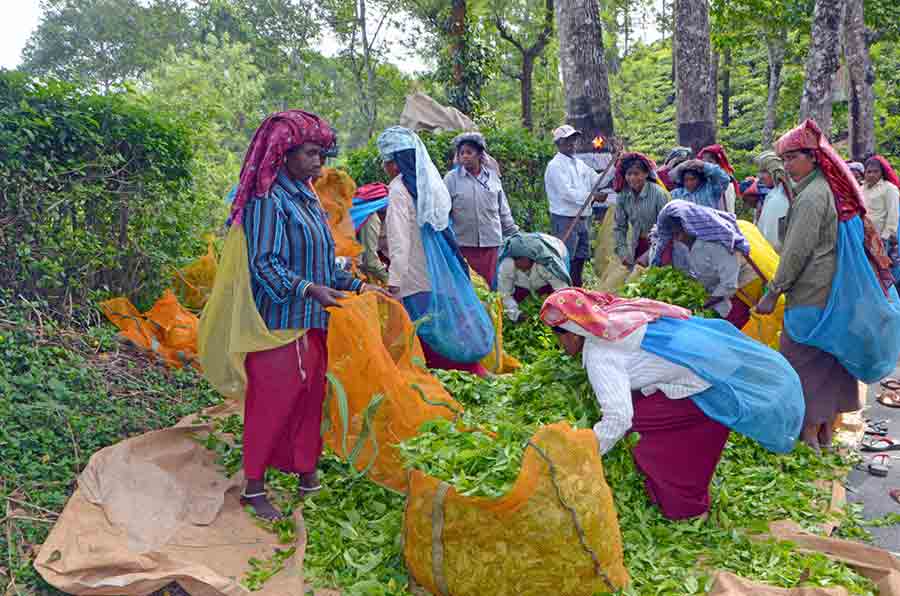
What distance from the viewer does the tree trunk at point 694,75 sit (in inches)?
388

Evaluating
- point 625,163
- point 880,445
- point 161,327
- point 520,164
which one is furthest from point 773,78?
point 161,327

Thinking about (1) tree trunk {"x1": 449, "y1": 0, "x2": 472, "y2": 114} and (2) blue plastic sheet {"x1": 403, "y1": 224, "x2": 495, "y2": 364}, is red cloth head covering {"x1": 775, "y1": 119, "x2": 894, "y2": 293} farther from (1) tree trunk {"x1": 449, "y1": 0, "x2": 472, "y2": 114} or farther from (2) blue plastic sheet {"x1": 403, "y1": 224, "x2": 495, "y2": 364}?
(1) tree trunk {"x1": 449, "y1": 0, "x2": 472, "y2": 114}

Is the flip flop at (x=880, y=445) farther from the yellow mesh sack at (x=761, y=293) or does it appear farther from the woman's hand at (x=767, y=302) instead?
the woman's hand at (x=767, y=302)

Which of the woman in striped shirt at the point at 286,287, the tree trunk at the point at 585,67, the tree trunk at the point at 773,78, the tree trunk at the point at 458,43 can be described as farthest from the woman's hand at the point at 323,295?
the tree trunk at the point at 773,78

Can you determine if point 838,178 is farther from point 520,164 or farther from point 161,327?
point 520,164

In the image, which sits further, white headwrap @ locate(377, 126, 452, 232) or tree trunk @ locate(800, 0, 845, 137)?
tree trunk @ locate(800, 0, 845, 137)

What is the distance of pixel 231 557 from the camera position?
3.32 metres

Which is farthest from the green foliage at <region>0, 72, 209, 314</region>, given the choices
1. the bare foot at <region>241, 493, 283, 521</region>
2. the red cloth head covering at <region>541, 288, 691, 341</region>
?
the red cloth head covering at <region>541, 288, 691, 341</region>

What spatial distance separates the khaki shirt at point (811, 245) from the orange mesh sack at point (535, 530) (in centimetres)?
232

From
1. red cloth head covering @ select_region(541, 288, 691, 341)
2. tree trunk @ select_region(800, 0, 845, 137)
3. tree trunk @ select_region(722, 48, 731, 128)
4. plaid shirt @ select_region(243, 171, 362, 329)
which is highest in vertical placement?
tree trunk @ select_region(722, 48, 731, 128)

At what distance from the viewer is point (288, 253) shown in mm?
3504

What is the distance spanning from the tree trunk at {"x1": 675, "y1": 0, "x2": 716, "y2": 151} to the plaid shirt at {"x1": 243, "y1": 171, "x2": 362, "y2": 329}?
7.56 meters

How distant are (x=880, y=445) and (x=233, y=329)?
4.21 metres

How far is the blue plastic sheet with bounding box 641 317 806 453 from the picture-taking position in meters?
3.28
